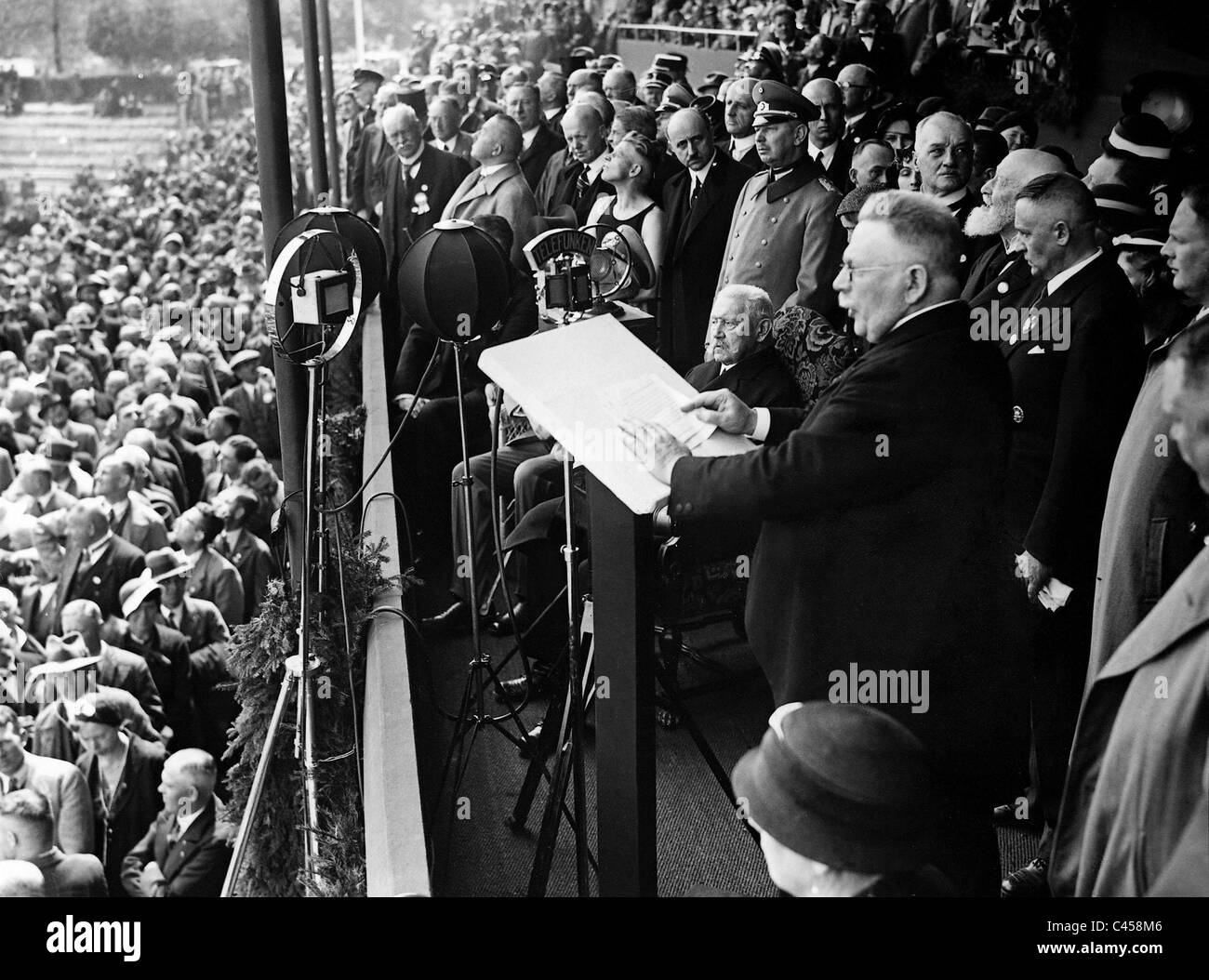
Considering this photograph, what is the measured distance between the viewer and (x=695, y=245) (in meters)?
4.04

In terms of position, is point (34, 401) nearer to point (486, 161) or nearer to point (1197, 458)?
point (486, 161)

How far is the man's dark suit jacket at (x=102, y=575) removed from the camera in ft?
14.0

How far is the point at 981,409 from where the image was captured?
221 centimetres

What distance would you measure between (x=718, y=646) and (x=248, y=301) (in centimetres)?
404

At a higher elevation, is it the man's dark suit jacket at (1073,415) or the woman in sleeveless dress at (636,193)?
the woman in sleeveless dress at (636,193)

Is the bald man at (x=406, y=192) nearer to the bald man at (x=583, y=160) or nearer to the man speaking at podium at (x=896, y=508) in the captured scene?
the bald man at (x=583, y=160)

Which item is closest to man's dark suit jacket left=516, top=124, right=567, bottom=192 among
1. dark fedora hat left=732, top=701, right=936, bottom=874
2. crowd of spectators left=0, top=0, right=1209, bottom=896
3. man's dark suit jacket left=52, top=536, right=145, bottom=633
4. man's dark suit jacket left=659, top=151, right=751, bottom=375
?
crowd of spectators left=0, top=0, right=1209, bottom=896

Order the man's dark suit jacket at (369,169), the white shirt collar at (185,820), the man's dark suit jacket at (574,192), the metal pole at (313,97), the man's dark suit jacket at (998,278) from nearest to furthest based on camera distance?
the man's dark suit jacket at (998,278) < the white shirt collar at (185,820) < the man's dark suit jacket at (574,192) < the metal pole at (313,97) < the man's dark suit jacket at (369,169)

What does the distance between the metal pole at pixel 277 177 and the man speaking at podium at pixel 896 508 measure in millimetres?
1372

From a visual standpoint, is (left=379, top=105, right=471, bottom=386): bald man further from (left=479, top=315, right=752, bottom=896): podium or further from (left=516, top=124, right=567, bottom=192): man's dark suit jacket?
(left=479, top=315, right=752, bottom=896): podium

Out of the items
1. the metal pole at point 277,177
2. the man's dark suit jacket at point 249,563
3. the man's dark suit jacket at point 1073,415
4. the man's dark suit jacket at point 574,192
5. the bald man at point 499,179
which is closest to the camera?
the man's dark suit jacket at point 1073,415

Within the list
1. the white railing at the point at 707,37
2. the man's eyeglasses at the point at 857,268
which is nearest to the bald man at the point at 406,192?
the white railing at the point at 707,37

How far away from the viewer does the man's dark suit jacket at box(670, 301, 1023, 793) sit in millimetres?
2123
